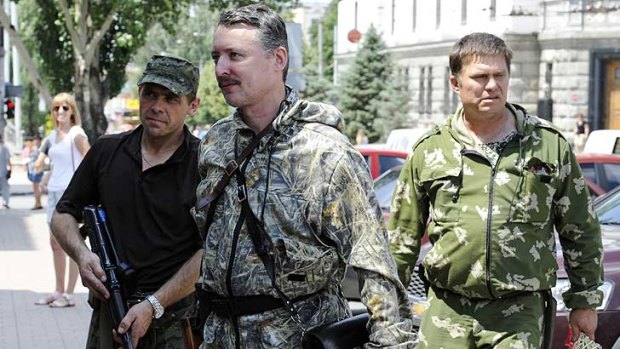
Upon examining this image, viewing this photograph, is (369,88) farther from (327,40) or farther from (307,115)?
(327,40)

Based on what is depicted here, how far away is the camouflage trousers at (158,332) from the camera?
5.21 m

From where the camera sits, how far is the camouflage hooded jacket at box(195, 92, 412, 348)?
3.83m

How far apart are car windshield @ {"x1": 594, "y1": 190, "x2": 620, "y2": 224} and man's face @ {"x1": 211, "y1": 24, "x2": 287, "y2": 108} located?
212 inches

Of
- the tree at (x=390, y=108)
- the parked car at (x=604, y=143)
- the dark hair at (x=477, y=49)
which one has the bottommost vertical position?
the tree at (x=390, y=108)

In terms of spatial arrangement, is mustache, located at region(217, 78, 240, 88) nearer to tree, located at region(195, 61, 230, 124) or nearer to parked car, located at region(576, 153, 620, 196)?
parked car, located at region(576, 153, 620, 196)

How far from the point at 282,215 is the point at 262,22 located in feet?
1.93

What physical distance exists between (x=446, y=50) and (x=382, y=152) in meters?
38.0

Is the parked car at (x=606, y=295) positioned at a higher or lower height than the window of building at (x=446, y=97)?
higher

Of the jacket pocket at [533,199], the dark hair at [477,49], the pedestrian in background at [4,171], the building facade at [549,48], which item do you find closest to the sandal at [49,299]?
the dark hair at [477,49]

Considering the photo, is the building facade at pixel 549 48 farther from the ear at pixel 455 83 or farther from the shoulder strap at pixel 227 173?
the shoulder strap at pixel 227 173

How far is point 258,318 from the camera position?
3902mm

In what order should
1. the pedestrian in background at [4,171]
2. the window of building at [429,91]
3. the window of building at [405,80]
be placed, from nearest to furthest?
1. the pedestrian in background at [4,171]
2. the window of building at [405,80]
3. the window of building at [429,91]

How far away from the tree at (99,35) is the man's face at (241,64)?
28.7 meters

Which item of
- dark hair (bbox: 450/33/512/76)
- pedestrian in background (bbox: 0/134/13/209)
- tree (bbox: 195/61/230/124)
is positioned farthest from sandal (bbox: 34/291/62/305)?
tree (bbox: 195/61/230/124)
